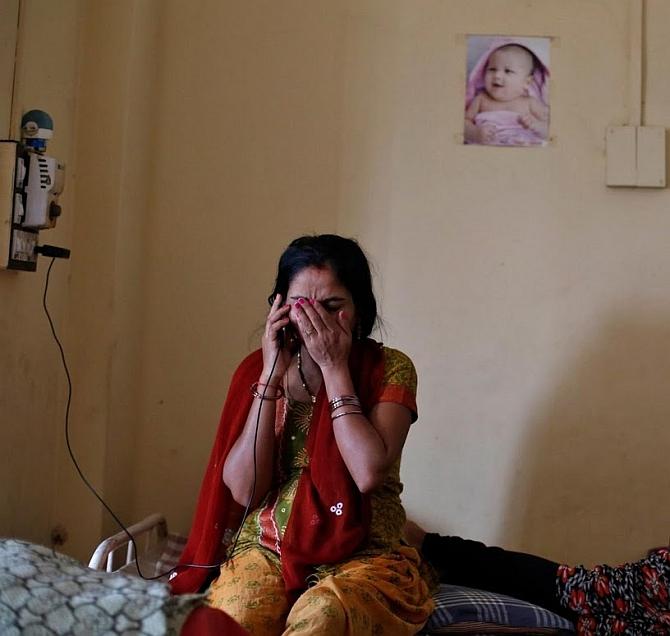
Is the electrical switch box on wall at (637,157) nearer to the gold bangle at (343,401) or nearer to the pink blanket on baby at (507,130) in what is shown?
the pink blanket on baby at (507,130)

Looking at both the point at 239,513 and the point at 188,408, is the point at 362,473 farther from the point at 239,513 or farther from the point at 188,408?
the point at 188,408

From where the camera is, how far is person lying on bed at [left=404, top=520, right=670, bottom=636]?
1518mm

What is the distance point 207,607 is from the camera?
0.67 meters

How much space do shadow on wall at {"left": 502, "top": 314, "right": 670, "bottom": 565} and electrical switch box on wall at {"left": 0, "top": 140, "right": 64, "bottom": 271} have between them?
1260mm

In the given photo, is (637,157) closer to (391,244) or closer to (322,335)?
(391,244)

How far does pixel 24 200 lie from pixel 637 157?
1.46 metres

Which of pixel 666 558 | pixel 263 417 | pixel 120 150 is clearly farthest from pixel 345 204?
pixel 666 558

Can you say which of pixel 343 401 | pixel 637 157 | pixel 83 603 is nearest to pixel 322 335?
pixel 343 401

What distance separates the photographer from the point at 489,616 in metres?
1.53

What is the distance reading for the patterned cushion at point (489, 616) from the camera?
1476 mm

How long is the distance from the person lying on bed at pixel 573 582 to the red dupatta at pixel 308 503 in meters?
0.37

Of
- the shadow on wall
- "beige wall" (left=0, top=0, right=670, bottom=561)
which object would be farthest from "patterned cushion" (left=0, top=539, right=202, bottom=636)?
the shadow on wall

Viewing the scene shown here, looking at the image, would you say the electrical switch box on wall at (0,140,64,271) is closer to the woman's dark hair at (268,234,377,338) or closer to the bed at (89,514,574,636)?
the woman's dark hair at (268,234,377,338)

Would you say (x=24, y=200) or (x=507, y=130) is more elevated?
(x=507, y=130)
